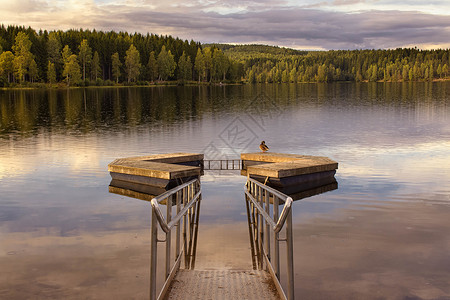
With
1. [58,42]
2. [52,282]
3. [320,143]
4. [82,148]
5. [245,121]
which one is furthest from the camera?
[58,42]

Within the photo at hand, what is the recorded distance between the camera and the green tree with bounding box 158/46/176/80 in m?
182

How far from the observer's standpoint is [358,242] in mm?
14289

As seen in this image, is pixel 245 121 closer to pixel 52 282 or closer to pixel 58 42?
pixel 52 282

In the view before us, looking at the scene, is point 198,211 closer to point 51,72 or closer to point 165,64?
point 51,72

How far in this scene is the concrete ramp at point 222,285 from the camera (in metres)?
8.59

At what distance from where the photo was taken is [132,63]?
546 feet

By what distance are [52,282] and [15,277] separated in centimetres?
104

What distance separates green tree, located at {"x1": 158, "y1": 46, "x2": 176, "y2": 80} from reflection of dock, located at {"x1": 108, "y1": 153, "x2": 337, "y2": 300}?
15757 cm

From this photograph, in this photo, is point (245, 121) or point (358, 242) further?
point (245, 121)

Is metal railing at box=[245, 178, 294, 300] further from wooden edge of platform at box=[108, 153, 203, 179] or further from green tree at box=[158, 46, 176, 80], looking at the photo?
green tree at box=[158, 46, 176, 80]

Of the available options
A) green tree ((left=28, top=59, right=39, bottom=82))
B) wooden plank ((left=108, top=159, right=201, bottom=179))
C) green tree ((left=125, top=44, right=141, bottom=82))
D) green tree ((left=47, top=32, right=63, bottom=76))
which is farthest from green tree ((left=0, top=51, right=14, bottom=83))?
wooden plank ((left=108, top=159, right=201, bottom=179))

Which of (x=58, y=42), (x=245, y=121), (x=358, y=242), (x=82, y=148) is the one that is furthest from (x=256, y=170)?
(x=58, y=42)

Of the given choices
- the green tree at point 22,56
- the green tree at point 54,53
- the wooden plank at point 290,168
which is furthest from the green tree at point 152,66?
the wooden plank at point 290,168

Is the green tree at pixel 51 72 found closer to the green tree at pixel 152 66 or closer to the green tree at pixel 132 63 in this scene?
the green tree at pixel 132 63
